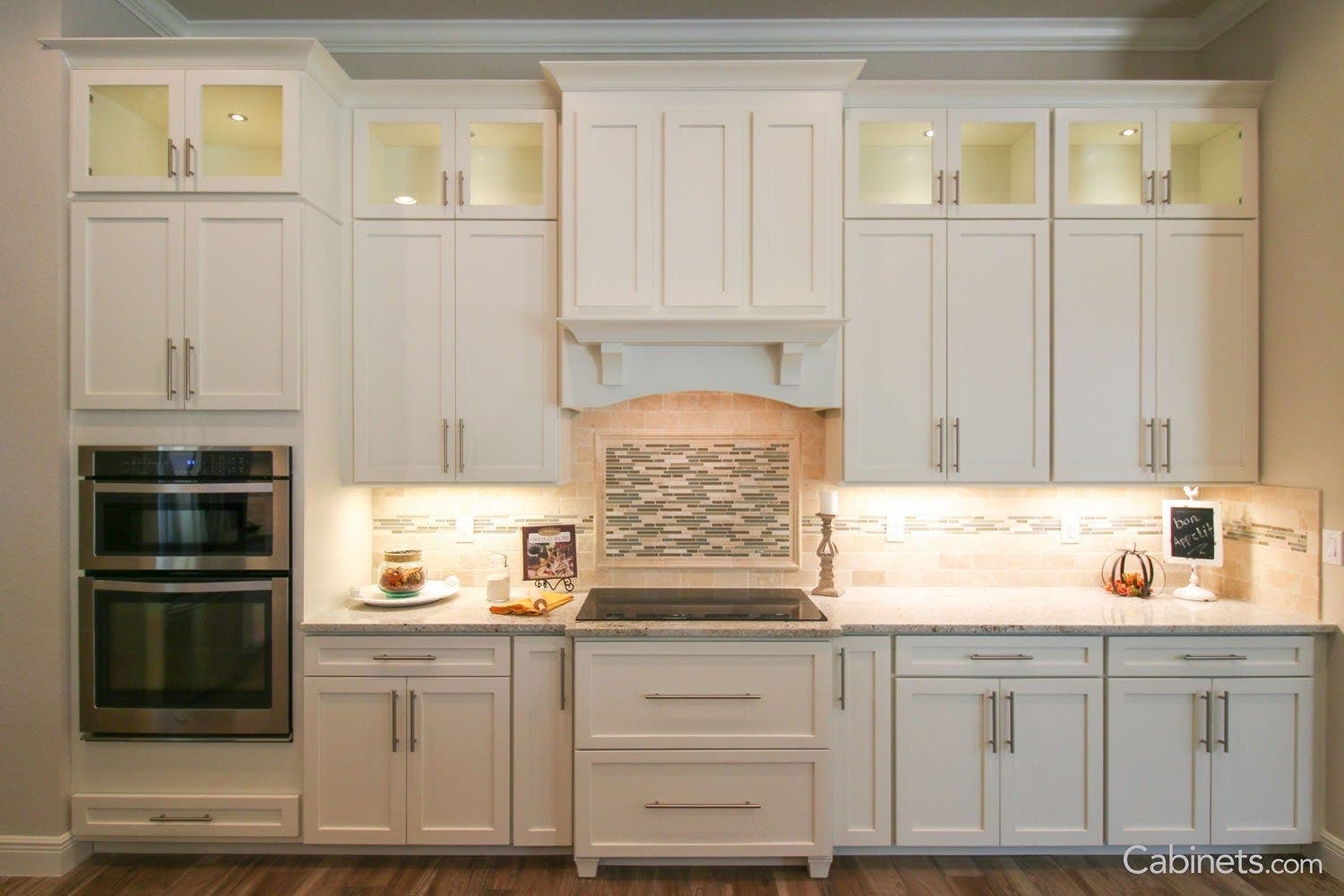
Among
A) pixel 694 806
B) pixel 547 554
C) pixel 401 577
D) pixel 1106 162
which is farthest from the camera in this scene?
pixel 547 554

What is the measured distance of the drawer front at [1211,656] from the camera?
2.46m

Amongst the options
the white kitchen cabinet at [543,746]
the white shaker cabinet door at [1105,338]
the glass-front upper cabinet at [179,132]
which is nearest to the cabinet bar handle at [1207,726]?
the white shaker cabinet door at [1105,338]

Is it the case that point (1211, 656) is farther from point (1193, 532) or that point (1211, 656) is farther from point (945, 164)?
point (945, 164)

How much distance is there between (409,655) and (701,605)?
1.08 meters

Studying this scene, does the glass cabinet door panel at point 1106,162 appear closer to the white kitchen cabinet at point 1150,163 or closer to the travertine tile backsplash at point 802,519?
the white kitchen cabinet at point 1150,163

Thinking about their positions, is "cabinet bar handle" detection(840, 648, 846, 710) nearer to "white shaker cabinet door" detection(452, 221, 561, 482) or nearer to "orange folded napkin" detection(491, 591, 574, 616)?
"orange folded napkin" detection(491, 591, 574, 616)

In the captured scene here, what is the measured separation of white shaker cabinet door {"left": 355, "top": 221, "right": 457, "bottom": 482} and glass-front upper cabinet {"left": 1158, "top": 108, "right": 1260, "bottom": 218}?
2762mm

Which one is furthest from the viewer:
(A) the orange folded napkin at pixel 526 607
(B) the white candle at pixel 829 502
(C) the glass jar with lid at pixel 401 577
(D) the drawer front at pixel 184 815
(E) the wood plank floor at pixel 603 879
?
(B) the white candle at pixel 829 502

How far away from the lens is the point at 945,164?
2.70 metres

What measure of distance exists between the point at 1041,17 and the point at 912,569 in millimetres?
2377

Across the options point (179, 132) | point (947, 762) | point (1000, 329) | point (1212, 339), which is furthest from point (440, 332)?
point (1212, 339)

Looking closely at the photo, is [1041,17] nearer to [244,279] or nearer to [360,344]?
[360,344]

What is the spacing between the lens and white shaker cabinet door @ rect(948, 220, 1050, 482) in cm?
270

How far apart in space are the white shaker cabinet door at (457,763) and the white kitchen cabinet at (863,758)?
117 cm
